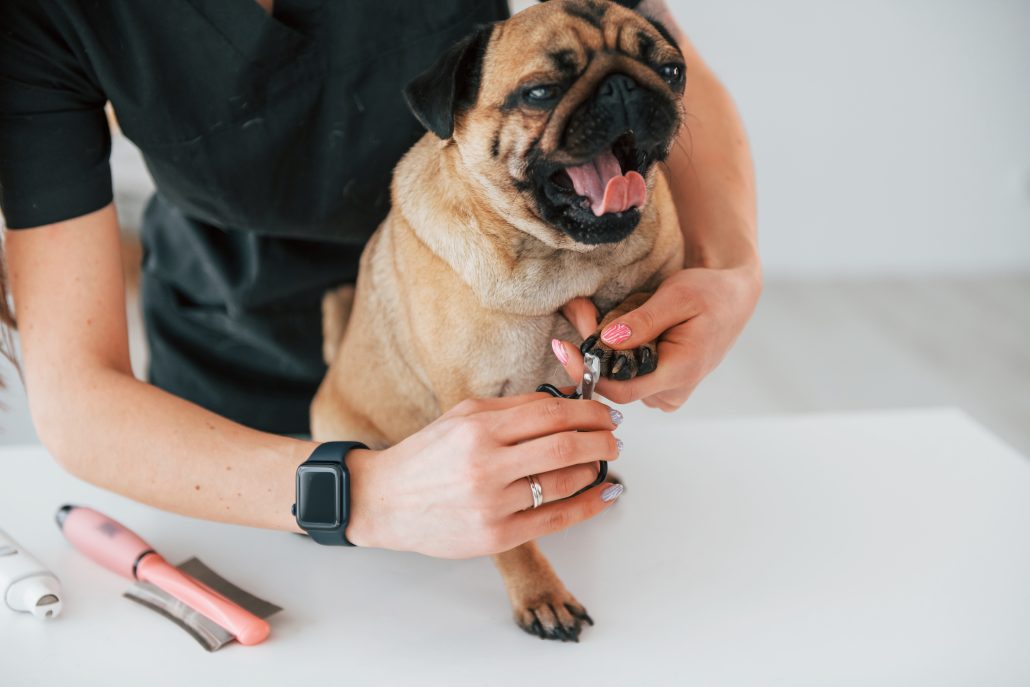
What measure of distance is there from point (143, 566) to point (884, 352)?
2.75 m

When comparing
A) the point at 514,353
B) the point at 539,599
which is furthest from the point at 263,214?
the point at 539,599

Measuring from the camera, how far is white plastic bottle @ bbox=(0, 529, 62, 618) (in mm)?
838

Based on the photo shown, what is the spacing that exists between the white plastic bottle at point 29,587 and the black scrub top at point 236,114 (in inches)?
12.9

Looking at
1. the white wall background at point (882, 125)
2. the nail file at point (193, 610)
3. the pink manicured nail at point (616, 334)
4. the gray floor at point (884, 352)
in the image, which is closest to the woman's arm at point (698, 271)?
the pink manicured nail at point (616, 334)

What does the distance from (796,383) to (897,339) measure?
1.70ft

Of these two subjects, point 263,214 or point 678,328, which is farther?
point 263,214

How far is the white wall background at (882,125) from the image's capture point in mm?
3400

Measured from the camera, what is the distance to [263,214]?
1147 mm

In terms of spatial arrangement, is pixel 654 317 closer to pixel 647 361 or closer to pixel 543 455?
pixel 647 361

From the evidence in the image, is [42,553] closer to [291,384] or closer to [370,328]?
[370,328]

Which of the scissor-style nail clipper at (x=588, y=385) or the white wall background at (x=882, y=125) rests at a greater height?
the scissor-style nail clipper at (x=588, y=385)

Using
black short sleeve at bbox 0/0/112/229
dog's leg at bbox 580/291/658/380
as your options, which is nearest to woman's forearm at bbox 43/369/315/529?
black short sleeve at bbox 0/0/112/229

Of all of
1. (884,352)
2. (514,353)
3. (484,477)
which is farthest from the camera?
(884,352)

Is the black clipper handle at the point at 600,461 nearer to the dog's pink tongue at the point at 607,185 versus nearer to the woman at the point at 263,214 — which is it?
the woman at the point at 263,214
